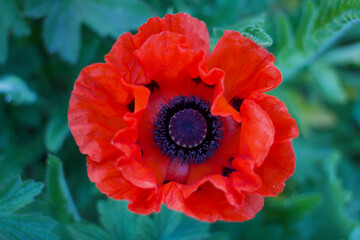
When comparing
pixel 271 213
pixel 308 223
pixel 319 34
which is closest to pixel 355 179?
pixel 308 223

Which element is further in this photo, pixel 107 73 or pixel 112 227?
pixel 112 227

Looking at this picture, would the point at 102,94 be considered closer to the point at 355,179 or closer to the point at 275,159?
the point at 275,159

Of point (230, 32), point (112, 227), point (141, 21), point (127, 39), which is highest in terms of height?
point (230, 32)

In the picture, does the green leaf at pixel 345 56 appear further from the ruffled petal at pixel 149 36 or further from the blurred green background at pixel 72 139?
the ruffled petal at pixel 149 36

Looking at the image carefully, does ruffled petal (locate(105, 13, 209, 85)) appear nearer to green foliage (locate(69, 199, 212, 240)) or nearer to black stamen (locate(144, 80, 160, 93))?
black stamen (locate(144, 80, 160, 93))

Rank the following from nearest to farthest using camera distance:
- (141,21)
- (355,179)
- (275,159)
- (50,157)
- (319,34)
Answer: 1. (275,159)
2. (50,157)
3. (319,34)
4. (141,21)
5. (355,179)

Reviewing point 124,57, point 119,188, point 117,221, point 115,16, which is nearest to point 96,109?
point 124,57

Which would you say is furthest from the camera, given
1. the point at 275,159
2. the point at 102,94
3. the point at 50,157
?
the point at 50,157

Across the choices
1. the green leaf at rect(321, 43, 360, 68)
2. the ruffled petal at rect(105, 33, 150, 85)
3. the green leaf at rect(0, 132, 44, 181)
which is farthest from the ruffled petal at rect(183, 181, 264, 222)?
the green leaf at rect(321, 43, 360, 68)

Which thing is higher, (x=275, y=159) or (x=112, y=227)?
(x=275, y=159)
